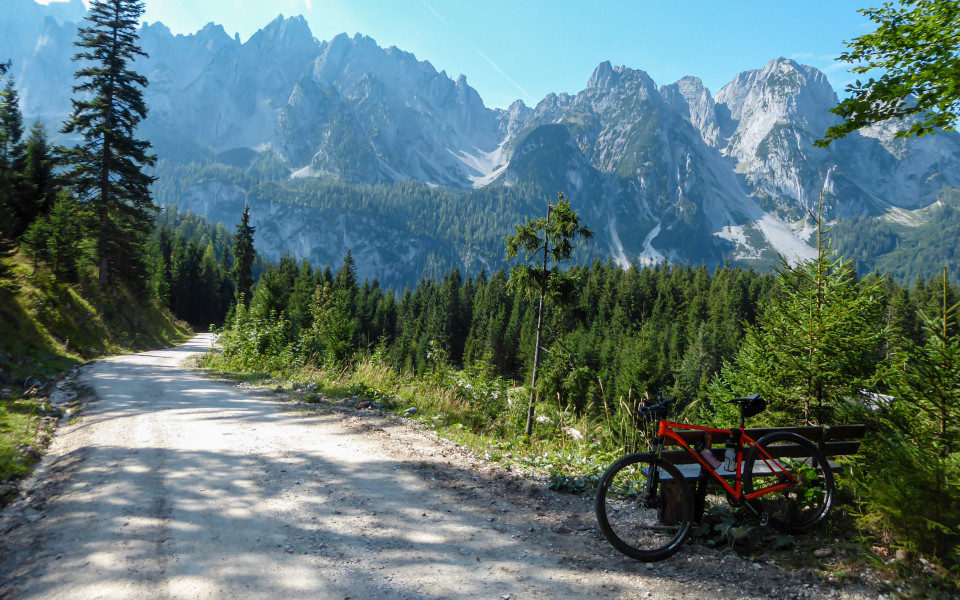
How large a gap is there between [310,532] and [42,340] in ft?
60.2

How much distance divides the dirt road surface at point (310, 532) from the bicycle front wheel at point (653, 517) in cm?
15

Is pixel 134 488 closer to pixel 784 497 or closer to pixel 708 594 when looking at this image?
pixel 708 594

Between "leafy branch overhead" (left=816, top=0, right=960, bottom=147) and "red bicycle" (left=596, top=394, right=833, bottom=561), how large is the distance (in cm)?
517

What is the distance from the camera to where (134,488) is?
509 cm

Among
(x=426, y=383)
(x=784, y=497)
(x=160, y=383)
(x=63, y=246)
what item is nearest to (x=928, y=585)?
(x=784, y=497)

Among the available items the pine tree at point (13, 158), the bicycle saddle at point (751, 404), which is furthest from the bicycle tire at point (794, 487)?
the pine tree at point (13, 158)

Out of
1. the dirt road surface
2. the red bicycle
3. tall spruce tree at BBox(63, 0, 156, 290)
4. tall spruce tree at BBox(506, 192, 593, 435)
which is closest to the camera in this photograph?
the dirt road surface

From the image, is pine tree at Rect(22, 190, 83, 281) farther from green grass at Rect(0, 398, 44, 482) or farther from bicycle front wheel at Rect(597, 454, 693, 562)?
bicycle front wheel at Rect(597, 454, 693, 562)

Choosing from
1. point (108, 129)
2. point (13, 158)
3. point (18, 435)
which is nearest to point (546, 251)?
point (18, 435)

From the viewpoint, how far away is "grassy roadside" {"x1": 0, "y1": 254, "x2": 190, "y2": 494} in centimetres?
681

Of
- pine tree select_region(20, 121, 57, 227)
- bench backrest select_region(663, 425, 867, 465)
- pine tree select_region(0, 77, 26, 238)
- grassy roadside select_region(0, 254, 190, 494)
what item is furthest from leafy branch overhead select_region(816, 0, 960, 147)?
pine tree select_region(20, 121, 57, 227)

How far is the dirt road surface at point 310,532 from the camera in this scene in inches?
136

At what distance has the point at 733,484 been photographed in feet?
14.3

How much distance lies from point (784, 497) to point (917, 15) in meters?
6.99
